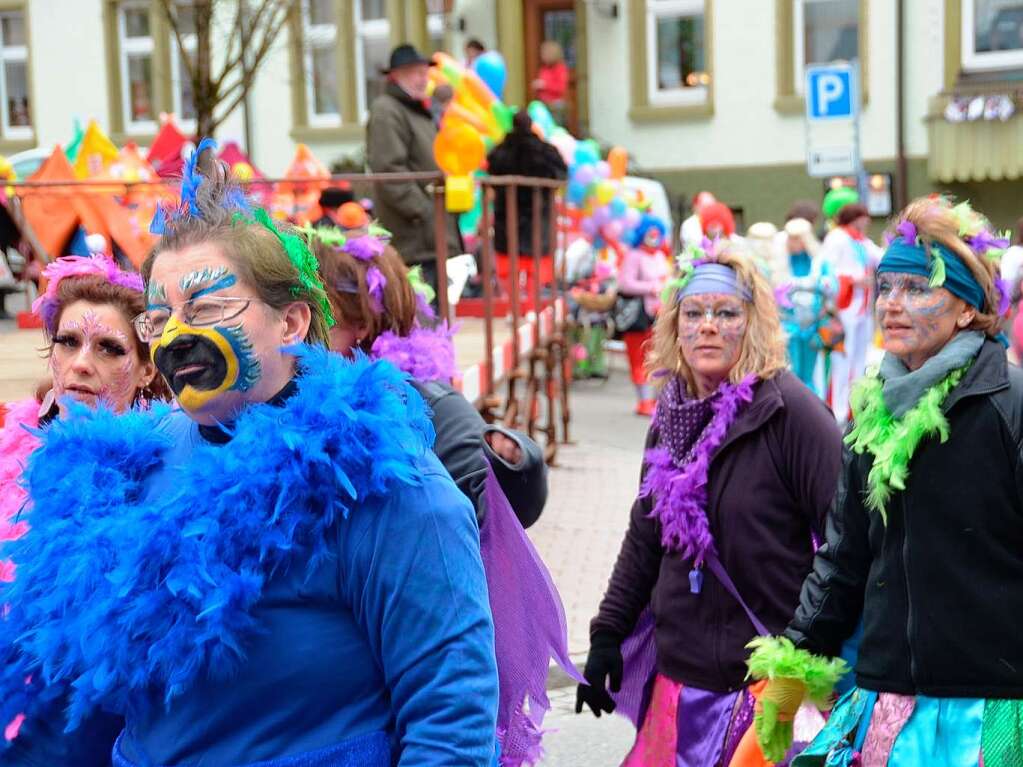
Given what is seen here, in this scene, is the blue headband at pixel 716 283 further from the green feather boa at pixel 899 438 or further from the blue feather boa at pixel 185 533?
the blue feather boa at pixel 185 533

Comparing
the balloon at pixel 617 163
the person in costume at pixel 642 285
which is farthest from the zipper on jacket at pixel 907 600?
the balloon at pixel 617 163

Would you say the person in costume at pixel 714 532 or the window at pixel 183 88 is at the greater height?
the window at pixel 183 88

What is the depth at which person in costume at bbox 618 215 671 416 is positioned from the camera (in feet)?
45.4

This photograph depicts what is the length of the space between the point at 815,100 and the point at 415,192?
5.56 m

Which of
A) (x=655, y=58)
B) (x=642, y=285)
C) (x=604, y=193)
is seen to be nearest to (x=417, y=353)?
(x=604, y=193)

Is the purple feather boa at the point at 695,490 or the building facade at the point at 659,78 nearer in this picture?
the purple feather boa at the point at 695,490

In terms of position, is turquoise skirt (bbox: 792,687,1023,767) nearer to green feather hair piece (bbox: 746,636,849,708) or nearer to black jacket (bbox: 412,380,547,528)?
green feather hair piece (bbox: 746,636,849,708)

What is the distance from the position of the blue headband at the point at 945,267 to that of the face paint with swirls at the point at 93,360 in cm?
177

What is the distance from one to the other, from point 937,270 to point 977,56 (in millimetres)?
18928

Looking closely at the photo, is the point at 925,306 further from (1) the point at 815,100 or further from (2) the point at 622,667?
(1) the point at 815,100

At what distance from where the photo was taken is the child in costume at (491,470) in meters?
2.99

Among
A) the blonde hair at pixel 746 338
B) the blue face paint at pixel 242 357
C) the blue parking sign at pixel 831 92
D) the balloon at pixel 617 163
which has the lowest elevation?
the blonde hair at pixel 746 338

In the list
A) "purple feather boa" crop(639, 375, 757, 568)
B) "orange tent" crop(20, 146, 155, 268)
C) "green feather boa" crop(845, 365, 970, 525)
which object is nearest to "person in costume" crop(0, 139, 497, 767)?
"green feather boa" crop(845, 365, 970, 525)

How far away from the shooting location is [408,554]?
6.50 ft
